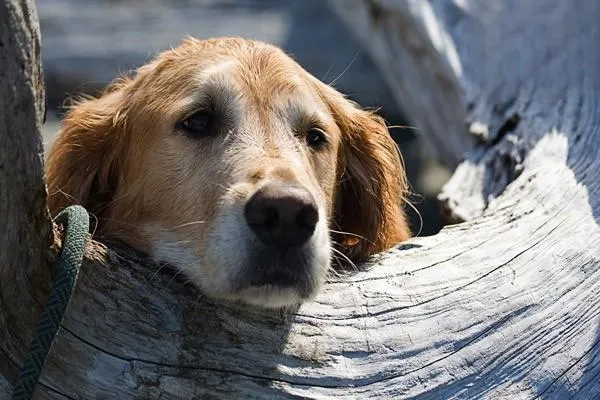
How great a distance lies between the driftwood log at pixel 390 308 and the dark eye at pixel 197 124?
0.71 meters

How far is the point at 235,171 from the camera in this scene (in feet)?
10.8

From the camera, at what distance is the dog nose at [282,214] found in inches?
114

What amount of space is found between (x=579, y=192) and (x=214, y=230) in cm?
159

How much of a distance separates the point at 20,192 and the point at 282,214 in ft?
2.53

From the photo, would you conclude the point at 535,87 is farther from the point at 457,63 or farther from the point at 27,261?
the point at 27,261

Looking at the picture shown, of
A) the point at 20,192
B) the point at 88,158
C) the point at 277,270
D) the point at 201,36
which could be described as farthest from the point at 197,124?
the point at 201,36

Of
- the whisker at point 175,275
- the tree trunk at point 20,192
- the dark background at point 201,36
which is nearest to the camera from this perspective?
the tree trunk at point 20,192

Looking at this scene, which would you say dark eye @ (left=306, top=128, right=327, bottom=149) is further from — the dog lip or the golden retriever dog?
the dog lip

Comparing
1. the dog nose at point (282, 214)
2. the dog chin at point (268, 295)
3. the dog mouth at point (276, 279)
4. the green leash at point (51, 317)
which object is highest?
the dog nose at point (282, 214)

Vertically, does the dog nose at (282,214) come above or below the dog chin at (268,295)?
above

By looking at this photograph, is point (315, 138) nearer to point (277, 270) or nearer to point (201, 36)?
point (277, 270)

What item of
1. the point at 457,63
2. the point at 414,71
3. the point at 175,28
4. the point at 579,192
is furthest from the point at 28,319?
the point at 175,28

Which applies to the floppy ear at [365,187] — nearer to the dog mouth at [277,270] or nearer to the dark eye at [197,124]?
the dark eye at [197,124]

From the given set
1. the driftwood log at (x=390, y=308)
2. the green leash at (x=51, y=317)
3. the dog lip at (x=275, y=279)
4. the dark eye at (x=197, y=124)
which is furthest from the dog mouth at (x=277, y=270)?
the dark eye at (x=197, y=124)
